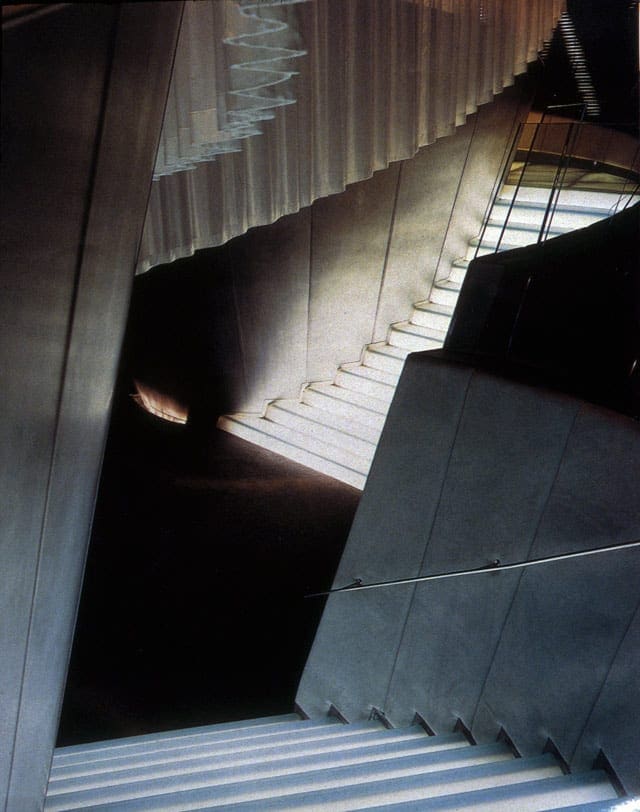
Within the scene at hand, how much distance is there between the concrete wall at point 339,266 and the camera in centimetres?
911

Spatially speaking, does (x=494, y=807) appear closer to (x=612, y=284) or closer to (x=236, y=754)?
(x=236, y=754)

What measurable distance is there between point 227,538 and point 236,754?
3.32m

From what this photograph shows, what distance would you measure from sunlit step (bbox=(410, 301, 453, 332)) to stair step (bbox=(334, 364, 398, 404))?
83 cm

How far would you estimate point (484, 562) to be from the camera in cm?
462

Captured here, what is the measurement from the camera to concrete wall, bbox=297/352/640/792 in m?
3.79

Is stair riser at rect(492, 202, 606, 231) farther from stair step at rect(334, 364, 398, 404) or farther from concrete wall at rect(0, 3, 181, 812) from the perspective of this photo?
concrete wall at rect(0, 3, 181, 812)

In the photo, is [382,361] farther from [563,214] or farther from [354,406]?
[563,214]

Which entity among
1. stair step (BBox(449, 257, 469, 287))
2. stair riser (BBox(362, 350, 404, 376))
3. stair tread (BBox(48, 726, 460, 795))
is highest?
stair step (BBox(449, 257, 469, 287))

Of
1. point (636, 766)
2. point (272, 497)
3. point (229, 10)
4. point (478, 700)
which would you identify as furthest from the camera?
point (272, 497)

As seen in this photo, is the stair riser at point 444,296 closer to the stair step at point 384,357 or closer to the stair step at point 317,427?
the stair step at point 384,357

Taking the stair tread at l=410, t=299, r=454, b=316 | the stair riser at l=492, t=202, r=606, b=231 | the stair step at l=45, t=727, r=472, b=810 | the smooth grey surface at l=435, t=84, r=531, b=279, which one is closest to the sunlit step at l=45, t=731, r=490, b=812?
the stair step at l=45, t=727, r=472, b=810

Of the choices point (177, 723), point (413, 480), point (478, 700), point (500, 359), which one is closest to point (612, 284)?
point (500, 359)

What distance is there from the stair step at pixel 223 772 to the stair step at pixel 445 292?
6.44m

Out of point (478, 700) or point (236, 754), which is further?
point (478, 700)
